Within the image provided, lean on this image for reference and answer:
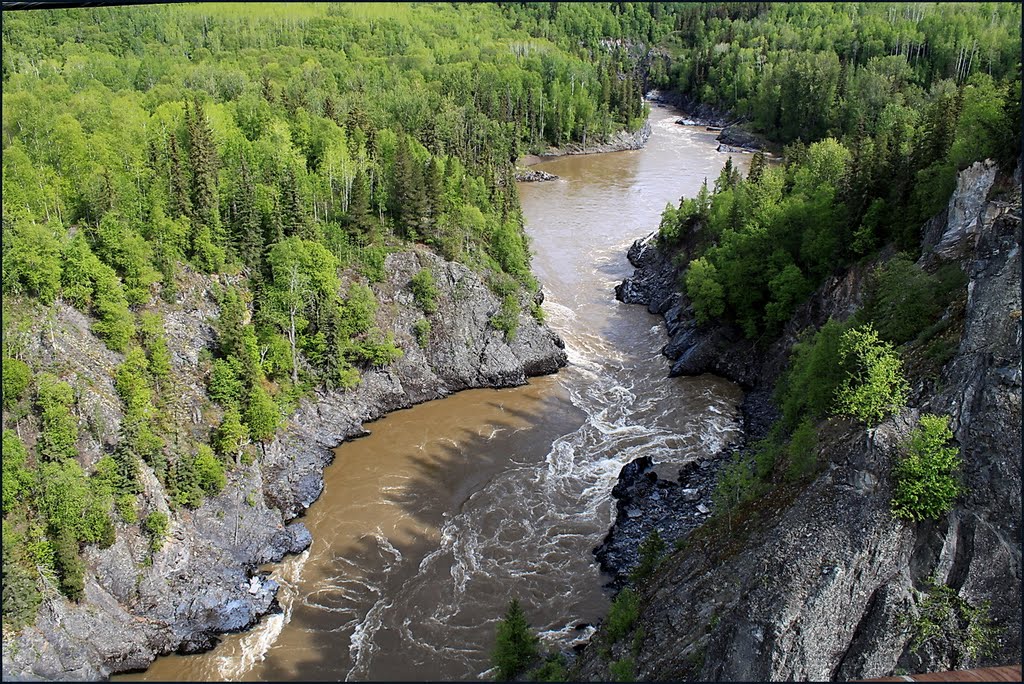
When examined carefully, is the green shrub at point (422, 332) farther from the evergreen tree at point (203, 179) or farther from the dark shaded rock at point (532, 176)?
the dark shaded rock at point (532, 176)

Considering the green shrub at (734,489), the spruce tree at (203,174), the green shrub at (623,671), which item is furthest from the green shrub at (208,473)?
the green shrub at (734,489)

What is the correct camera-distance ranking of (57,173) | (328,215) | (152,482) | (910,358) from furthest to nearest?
(328,215)
(57,173)
(152,482)
(910,358)

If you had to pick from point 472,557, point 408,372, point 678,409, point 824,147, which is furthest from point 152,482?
point 824,147

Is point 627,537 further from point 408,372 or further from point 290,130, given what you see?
point 290,130

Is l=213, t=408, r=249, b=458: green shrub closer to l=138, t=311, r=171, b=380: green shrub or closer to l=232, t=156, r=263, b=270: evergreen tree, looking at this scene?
l=138, t=311, r=171, b=380: green shrub

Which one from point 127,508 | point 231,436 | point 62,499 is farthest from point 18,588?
point 231,436

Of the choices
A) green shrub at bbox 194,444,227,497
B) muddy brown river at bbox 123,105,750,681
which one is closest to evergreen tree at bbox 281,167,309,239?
muddy brown river at bbox 123,105,750,681
